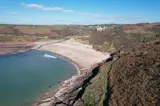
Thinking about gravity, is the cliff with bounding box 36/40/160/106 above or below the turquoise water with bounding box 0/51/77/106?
above

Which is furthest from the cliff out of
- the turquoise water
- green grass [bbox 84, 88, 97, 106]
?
the turquoise water

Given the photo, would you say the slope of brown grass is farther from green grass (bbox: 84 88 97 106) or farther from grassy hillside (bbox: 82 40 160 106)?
green grass (bbox: 84 88 97 106)

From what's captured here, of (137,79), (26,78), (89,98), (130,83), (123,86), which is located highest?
(137,79)

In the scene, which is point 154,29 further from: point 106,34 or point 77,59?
point 77,59

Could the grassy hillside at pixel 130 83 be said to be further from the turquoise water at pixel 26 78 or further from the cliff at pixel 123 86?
the turquoise water at pixel 26 78

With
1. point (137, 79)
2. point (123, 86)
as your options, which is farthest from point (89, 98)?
point (137, 79)

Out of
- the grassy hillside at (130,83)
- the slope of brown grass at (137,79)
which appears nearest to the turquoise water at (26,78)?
the grassy hillside at (130,83)

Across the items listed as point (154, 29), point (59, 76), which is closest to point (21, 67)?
point (59, 76)

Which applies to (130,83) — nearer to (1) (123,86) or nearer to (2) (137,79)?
(1) (123,86)
